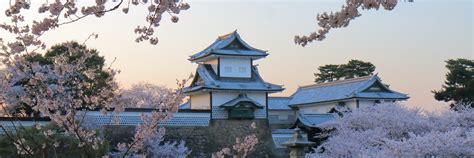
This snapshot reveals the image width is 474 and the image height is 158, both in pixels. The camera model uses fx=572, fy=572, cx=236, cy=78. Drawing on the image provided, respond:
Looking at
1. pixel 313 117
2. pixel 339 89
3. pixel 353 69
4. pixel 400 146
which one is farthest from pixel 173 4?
pixel 353 69

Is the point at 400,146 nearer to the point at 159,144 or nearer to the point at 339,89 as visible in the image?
the point at 159,144

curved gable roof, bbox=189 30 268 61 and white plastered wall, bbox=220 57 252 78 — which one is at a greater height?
curved gable roof, bbox=189 30 268 61

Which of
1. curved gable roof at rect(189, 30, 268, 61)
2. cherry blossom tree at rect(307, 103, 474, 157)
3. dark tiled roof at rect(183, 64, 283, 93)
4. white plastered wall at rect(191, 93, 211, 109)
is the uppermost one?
curved gable roof at rect(189, 30, 268, 61)

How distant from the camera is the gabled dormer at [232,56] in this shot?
21109 mm

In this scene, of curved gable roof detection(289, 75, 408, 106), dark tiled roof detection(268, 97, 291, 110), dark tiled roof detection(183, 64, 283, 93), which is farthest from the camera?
dark tiled roof detection(268, 97, 291, 110)

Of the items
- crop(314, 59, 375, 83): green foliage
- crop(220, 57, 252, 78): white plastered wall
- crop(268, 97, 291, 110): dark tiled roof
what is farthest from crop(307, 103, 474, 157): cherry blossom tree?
crop(314, 59, 375, 83): green foliage

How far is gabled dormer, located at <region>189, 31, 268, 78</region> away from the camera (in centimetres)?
2111

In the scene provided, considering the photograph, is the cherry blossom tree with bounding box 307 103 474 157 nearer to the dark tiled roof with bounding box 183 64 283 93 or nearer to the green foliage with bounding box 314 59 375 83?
the dark tiled roof with bounding box 183 64 283 93

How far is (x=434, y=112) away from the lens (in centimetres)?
1823

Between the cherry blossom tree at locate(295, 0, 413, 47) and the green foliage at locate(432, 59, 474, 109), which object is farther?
the green foliage at locate(432, 59, 474, 109)

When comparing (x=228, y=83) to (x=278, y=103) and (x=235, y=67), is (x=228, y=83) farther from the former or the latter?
(x=278, y=103)

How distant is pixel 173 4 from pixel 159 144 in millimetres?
14393

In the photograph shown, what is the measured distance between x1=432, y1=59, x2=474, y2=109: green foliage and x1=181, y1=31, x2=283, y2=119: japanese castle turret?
1083cm

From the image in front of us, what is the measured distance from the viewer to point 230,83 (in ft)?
68.8
